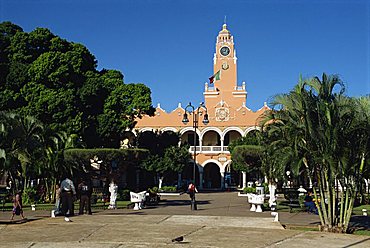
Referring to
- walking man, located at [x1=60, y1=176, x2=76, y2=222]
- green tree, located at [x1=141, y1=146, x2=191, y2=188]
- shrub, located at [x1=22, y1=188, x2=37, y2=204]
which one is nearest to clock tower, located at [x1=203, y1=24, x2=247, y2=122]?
green tree, located at [x1=141, y1=146, x2=191, y2=188]

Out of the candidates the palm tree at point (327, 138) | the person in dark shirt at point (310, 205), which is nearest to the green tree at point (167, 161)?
the person in dark shirt at point (310, 205)

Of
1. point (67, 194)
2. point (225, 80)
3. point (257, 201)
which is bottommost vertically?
point (257, 201)

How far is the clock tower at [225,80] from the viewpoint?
189 ft

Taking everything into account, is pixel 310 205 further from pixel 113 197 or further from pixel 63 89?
pixel 63 89

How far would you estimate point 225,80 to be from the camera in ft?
193

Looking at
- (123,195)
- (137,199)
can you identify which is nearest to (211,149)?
(123,195)

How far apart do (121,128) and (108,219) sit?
17.1 meters

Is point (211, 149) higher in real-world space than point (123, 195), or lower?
higher

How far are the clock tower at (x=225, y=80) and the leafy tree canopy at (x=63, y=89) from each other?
23021 mm

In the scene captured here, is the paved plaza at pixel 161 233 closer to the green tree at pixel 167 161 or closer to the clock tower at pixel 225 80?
the green tree at pixel 167 161

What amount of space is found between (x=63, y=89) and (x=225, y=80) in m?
30.1

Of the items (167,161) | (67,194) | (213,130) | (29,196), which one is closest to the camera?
(67,194)

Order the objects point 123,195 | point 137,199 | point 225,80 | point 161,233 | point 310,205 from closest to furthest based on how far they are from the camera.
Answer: point 161,233 → point 310,205 → point 137,199 → point 123,195 → point 225,80

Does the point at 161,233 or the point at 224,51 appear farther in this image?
the point at 224,51
